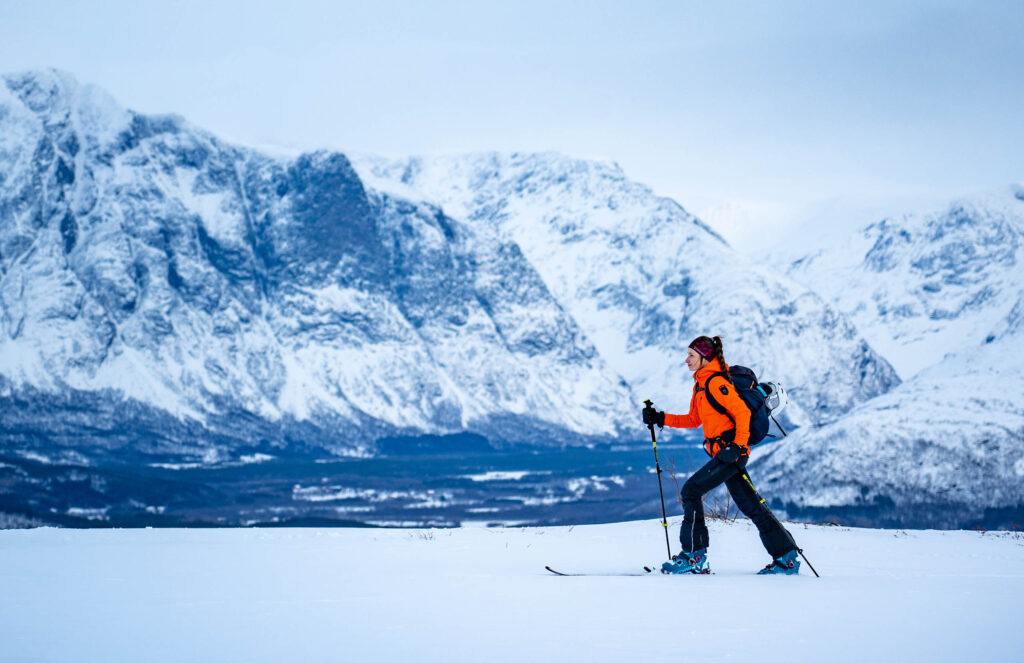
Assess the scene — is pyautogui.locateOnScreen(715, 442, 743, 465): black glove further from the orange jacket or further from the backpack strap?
the backpack strap

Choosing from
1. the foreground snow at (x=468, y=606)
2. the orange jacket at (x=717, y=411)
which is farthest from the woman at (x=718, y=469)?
the foreground snow at (x=468, y=606)

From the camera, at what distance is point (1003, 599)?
15414 mm

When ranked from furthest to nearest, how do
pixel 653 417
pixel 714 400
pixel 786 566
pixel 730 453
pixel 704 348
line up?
pixel 653 417
pixel 704 348
pixel 786 566
pixel 714 400
pixel 730 453

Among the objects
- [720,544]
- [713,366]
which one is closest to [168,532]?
[720,544]

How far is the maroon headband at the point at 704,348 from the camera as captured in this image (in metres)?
18.6

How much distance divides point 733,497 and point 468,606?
5.73 meters

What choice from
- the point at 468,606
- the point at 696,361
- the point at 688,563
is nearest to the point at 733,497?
the point at 688,563

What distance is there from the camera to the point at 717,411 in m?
18.3

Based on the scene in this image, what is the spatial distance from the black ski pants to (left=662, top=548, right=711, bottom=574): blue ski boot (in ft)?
0.32

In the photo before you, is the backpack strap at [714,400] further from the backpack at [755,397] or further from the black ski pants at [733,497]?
the black ski pants at [733,497]

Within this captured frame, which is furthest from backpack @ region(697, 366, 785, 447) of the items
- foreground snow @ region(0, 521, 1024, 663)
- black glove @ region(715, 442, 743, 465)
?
foreground snow @ region(0, 521, 1024, 663)

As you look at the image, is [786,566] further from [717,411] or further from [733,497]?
[717,411]

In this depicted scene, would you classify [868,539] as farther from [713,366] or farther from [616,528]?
[713,366]

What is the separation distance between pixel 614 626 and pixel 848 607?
3.34m
